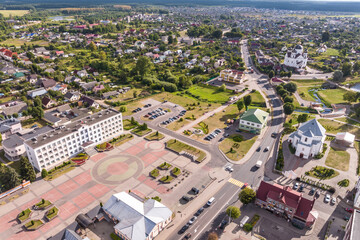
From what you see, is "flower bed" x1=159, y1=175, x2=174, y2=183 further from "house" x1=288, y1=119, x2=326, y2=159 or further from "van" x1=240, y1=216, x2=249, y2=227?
"house" x1=288, y1=119, x2=326, y2=159

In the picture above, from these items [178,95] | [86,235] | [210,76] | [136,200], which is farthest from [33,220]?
[210,76]

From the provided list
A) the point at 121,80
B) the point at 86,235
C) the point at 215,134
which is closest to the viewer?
the point at 86,235

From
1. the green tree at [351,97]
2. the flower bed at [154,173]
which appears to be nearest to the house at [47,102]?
the flower bed at [154,173]

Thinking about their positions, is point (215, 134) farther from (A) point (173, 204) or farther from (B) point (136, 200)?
(B) point (136, 200)

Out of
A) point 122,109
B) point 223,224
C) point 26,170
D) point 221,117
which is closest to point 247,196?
point 223,224

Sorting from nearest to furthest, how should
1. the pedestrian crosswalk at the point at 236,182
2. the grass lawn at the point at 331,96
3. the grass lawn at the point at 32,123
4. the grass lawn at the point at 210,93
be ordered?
1. the pedestrian crosswalk at the point at 236,182
2. the grass lawn at the point at 32,123
3. the grass lawn at the point at 331,96
4. the grass lawn at the point at 210,93

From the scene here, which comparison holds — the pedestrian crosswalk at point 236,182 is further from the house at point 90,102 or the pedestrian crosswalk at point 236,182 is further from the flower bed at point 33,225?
the house at point 90,102
